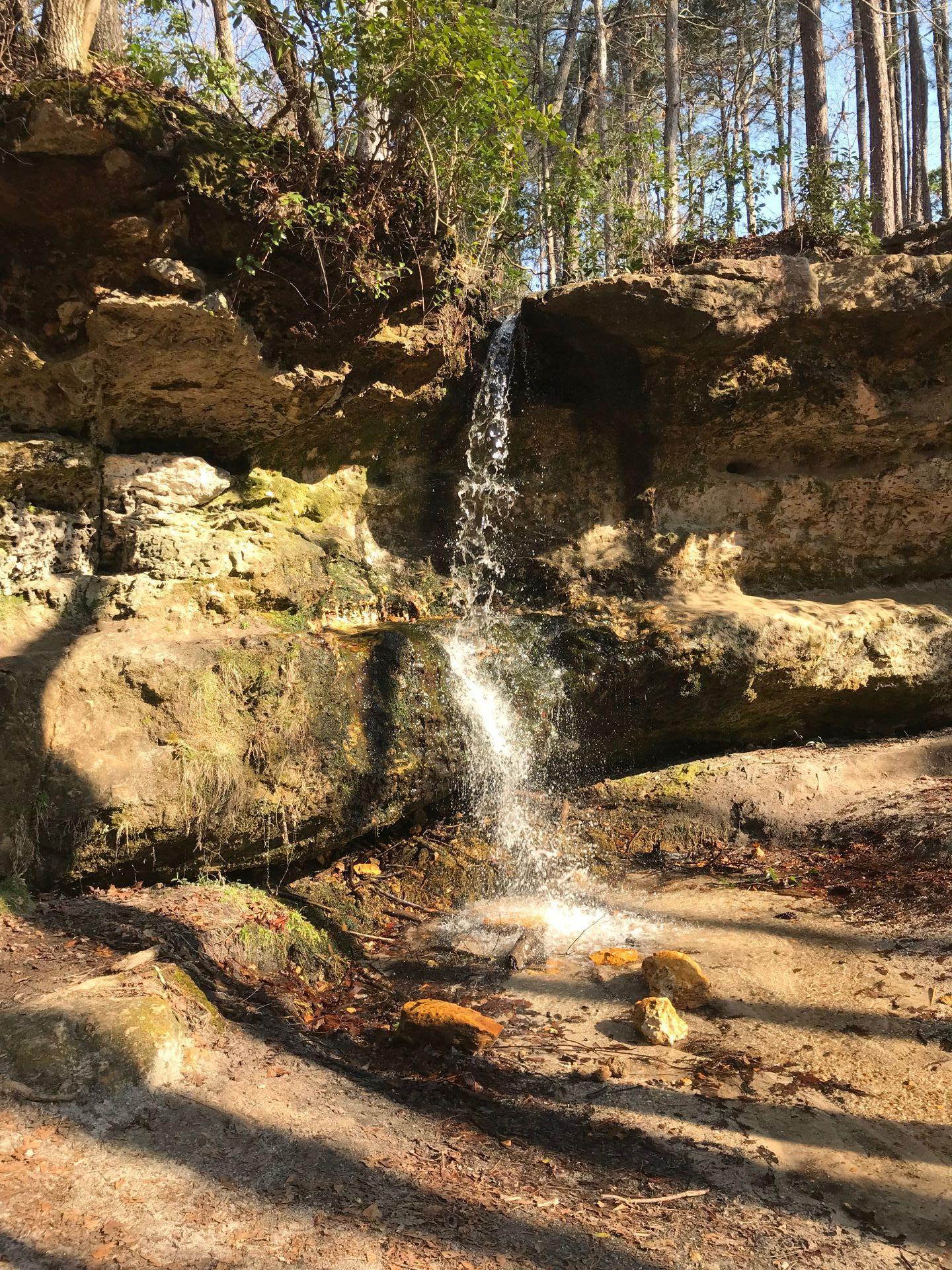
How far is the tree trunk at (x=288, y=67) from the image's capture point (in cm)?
577

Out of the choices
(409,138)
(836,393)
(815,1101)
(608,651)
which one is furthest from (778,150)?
(815,1101)

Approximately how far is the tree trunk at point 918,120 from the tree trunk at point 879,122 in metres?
3.61

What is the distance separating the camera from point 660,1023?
404 centimetres

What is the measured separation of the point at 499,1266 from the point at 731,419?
6.97m

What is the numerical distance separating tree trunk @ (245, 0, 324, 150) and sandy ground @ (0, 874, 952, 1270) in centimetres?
540

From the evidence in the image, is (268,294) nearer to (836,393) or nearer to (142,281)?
(142,281)

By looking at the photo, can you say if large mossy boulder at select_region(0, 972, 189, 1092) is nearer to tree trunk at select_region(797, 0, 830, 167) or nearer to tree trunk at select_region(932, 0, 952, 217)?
tree trunk at select_region(797, 0, 830, 167)

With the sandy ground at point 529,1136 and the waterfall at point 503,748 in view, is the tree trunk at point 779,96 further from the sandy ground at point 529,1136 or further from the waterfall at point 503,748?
the sandy ground at point 529,1136

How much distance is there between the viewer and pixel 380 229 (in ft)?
20.6

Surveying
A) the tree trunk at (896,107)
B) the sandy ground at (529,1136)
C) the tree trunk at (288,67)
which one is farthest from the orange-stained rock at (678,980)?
the tree trunk at (896,107)

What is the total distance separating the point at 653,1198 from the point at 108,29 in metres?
8.69

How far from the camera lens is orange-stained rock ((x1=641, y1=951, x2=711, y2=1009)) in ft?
14.4

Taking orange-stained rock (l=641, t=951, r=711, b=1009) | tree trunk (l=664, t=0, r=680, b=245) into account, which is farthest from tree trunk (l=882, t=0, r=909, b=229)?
orange-stained rock (l=641, t=951, r=711, b=1009)

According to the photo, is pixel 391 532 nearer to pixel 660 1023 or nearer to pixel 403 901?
pixel 403 901
